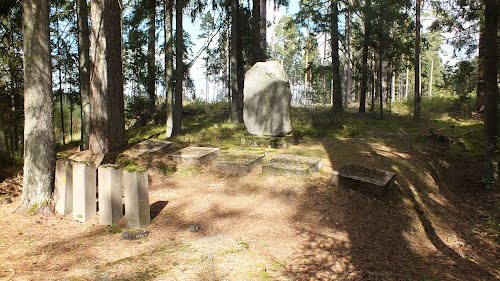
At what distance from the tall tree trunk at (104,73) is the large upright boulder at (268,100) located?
4.07 m

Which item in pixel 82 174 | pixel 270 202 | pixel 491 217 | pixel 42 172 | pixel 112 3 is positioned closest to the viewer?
pixel 82 174

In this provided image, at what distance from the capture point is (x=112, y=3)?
8477 mm

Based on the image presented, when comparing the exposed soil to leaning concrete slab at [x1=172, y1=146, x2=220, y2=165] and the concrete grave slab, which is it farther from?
the concrete grave slab

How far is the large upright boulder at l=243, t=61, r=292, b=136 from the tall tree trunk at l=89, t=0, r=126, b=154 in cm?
407

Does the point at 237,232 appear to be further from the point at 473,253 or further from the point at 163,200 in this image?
the point at 473,253

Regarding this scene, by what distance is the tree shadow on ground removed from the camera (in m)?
4.26

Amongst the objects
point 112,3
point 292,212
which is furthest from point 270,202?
point 112,3

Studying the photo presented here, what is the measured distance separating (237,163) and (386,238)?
359 centimetres

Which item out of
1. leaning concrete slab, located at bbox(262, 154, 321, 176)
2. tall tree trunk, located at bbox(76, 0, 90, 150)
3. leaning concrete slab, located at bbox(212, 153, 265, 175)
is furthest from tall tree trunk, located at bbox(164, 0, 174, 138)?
leaning concrete slab, located at bbox(262, 154, 321, 176)

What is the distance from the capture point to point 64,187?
17.8 ft

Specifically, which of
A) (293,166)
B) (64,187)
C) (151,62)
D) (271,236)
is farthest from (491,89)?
(151,62)

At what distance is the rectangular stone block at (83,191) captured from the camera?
5270mm

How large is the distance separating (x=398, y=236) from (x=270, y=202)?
2.20 meters

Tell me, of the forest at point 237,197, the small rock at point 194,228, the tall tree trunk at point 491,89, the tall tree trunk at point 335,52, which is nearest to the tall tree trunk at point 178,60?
the forest at point 237,197
